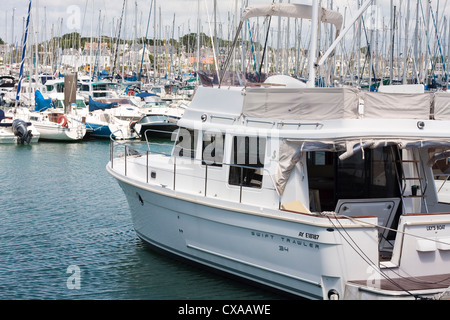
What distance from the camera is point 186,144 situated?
14.8 metres

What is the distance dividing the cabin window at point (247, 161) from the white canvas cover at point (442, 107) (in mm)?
3079

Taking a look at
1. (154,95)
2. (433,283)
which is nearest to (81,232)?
(433,283)

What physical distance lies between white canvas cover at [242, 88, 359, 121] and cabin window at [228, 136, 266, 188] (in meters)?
0.53

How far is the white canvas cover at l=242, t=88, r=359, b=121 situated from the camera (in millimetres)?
11945

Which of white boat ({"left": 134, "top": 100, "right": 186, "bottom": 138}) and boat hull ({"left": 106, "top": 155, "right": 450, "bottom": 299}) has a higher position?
white boat ({"left": 134, "top": 100, "right": 186, "bottom": 138})

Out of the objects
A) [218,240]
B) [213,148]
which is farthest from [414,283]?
[213,148]

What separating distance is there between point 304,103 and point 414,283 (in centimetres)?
356

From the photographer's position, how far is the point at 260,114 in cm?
1269

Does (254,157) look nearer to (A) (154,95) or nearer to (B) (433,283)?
(B) (433,283)

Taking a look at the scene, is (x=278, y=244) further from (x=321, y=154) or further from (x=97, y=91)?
(x=97, y=91)

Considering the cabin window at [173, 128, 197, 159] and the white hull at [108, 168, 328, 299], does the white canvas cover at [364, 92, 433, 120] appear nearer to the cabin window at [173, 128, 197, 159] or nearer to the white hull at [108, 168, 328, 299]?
the white hull at [108, 168, 328, 299]

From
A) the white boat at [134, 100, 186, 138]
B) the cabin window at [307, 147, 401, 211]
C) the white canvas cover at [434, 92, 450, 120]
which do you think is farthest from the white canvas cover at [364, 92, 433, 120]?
the white boat at [134, 100, 186, 138]

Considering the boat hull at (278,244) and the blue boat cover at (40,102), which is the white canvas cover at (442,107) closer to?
the boat hull at (278,244)
